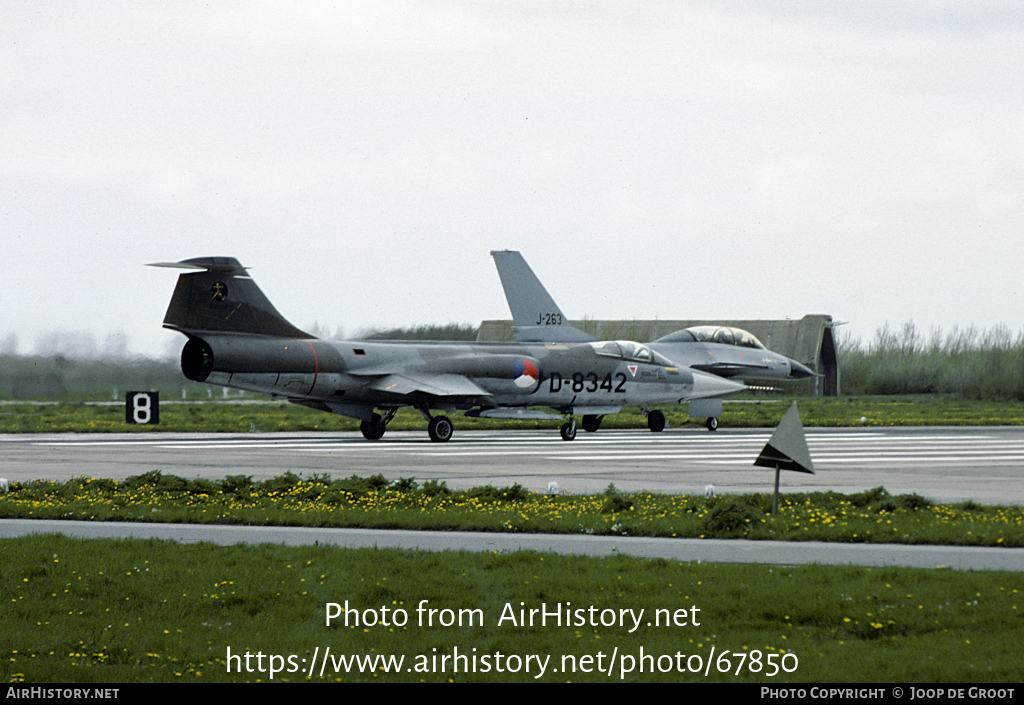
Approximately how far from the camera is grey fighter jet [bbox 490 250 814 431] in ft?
122

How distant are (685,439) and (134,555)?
21528mm

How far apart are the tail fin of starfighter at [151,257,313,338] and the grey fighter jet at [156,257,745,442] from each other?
23 mm

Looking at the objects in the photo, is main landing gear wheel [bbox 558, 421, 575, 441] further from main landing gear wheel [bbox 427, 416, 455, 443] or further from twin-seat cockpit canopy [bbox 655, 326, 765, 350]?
twin-seat cockpit canopy [bbox 655, 326, 765, 350]

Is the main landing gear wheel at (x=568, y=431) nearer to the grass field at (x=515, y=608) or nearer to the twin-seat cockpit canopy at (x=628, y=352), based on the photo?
the twin-seat cockpit canopy at (x=628, y=352)

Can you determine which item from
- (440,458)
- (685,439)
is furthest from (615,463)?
(685,439)

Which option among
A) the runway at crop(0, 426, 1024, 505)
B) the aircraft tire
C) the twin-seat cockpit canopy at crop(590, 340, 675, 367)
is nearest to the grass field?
the runway at crop(0, 426, 1024, 505)

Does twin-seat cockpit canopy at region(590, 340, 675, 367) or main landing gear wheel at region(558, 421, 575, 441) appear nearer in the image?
main landing gear wheel at region(558, 421, 575, 441)

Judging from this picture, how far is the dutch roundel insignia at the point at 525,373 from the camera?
31672 mm

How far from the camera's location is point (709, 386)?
3569 cm

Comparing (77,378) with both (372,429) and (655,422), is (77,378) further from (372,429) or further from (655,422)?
(655,422)

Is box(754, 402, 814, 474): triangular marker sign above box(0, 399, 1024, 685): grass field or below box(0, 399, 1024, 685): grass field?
above

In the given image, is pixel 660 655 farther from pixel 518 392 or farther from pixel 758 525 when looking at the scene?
pixel 518 392

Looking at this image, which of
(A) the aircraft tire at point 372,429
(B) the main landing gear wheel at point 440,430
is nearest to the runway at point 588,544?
(B) the main landing gear wheel at point 440,430

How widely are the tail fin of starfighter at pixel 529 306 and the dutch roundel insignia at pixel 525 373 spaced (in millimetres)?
5039
